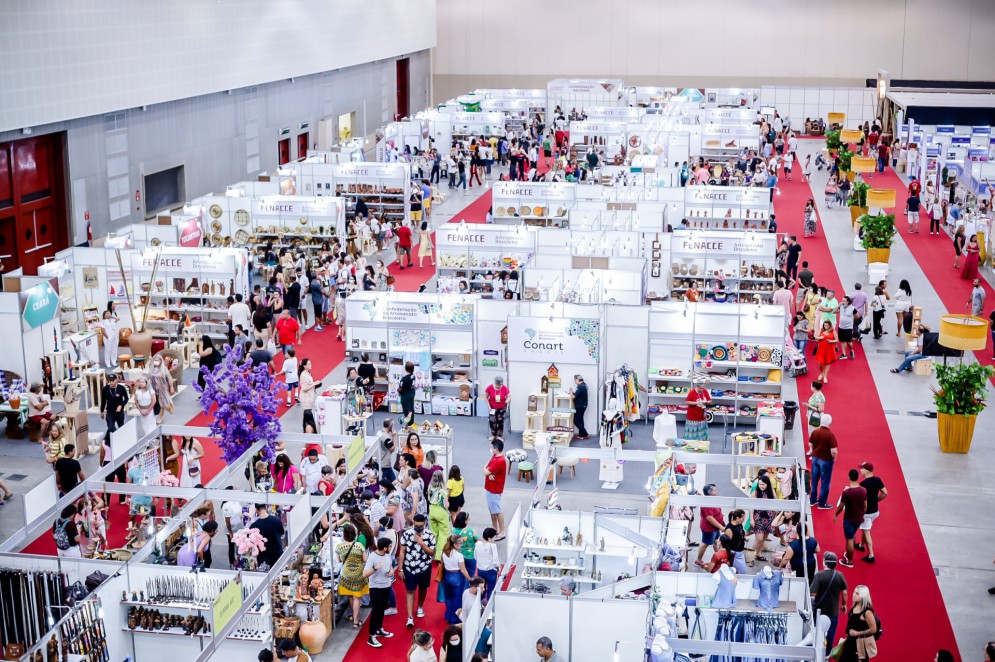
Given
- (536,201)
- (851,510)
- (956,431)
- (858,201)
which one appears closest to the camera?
(851,510)

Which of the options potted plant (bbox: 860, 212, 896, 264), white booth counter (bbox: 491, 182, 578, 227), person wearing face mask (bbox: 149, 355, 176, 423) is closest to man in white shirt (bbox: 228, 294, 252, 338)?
person wearing face mask (bbox: 149, 355, 176, 423)

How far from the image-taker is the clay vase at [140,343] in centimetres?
1991

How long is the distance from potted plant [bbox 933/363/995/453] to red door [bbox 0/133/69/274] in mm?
19321

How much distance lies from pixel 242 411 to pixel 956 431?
10429 mm

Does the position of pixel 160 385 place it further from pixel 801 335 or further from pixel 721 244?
pixel 721 244

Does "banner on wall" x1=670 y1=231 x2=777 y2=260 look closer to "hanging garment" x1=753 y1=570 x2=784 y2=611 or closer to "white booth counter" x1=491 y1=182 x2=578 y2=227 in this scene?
"white booth counter" x1=491 y1=182 x2=578 y2=227

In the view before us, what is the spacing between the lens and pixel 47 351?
19484 mm

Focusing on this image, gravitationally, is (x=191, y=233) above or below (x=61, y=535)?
above

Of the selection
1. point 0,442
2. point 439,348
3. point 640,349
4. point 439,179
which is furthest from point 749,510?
point 439,179

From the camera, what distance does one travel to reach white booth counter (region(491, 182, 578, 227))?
2878cm

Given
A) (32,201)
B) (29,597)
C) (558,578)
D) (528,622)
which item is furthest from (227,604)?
(32,201)

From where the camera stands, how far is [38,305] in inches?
755

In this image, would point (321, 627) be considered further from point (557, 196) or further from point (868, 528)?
point (557, 196)

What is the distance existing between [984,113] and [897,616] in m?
37.0
